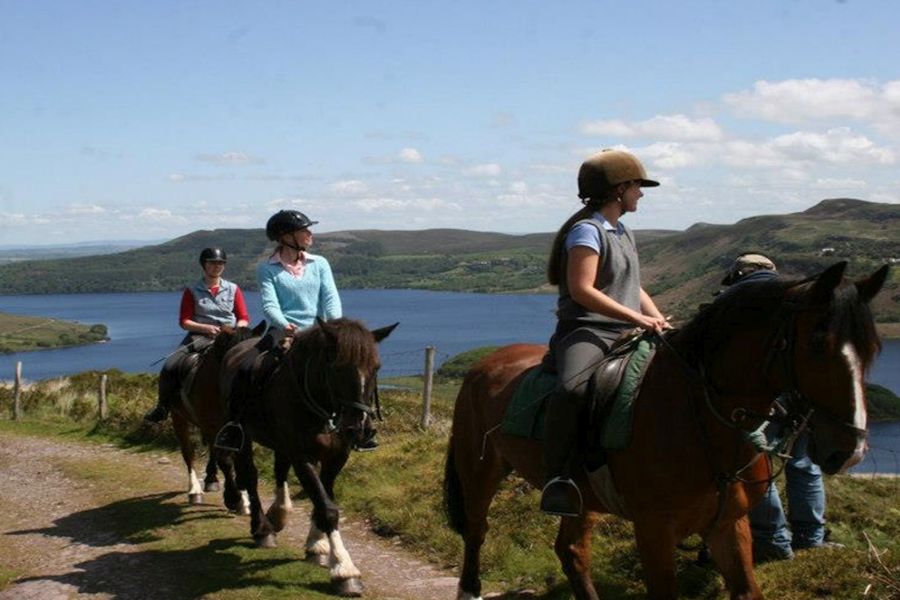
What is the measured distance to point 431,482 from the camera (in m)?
10.6

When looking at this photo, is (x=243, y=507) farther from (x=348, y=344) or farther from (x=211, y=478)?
(x=348, y=344)

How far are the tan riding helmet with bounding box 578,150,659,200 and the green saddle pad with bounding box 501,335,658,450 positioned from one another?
0.94 m

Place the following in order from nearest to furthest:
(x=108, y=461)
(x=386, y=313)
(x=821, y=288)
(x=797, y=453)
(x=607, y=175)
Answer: (x=821, y=288)
(x=607, y=175)
(x=797, y=453)
(x=108, y=461)
(x=386, y=313)

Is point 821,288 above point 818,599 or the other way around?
above

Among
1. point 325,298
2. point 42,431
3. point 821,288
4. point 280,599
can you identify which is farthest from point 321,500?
point 42,431

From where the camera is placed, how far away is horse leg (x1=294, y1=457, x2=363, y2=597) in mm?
7348

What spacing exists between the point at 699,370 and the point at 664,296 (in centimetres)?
14716

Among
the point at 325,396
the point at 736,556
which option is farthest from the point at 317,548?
the point at 736,556

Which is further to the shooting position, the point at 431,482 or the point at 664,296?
the point at 664,296

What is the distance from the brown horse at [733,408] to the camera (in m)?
3.77

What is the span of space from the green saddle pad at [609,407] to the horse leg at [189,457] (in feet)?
21.3

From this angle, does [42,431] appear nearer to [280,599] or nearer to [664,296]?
[280,599]

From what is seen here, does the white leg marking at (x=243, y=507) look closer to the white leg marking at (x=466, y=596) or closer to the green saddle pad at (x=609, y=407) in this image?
the white leg marking at (x=466, y=596)

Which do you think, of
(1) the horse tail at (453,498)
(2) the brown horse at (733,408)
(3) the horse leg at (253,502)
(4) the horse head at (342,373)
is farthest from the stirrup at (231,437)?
(2) the brown horse at (733,408)
